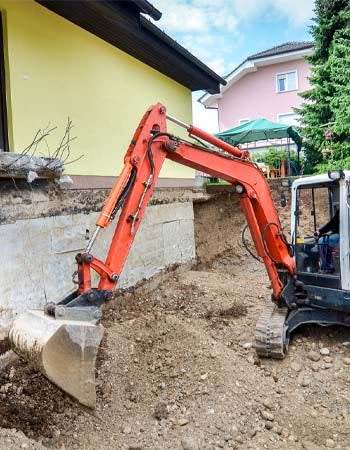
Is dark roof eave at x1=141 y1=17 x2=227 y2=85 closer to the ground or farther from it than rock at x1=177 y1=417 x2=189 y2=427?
farther from it

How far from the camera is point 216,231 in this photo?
10164mm

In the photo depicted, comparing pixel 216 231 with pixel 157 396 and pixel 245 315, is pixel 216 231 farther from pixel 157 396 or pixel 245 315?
pixel 157 396

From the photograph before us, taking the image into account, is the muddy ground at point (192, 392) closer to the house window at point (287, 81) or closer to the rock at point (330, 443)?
the rock at point (330, 443)

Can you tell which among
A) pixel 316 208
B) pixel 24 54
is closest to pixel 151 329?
pixel 316 208

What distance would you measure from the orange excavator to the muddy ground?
379mm

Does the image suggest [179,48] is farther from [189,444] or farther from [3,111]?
[189,444]

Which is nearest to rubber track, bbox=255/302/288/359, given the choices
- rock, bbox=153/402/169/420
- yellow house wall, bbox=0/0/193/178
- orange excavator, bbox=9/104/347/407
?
orange excavator, bbox=9/104/347/407

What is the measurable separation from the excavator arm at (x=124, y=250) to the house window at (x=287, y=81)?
20.8 meters

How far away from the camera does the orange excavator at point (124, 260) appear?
289 centimetres

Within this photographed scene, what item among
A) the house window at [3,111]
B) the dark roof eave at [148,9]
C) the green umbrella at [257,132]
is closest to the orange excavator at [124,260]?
the house window at [3,111]

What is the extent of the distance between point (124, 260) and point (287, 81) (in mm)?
22724

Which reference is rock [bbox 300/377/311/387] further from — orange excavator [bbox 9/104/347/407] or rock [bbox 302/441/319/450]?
rock [bbox 302/441/319/450]

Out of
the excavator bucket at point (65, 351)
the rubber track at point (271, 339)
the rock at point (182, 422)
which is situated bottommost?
the rock at point (182, 422)

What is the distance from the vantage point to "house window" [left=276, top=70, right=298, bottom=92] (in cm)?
2342
